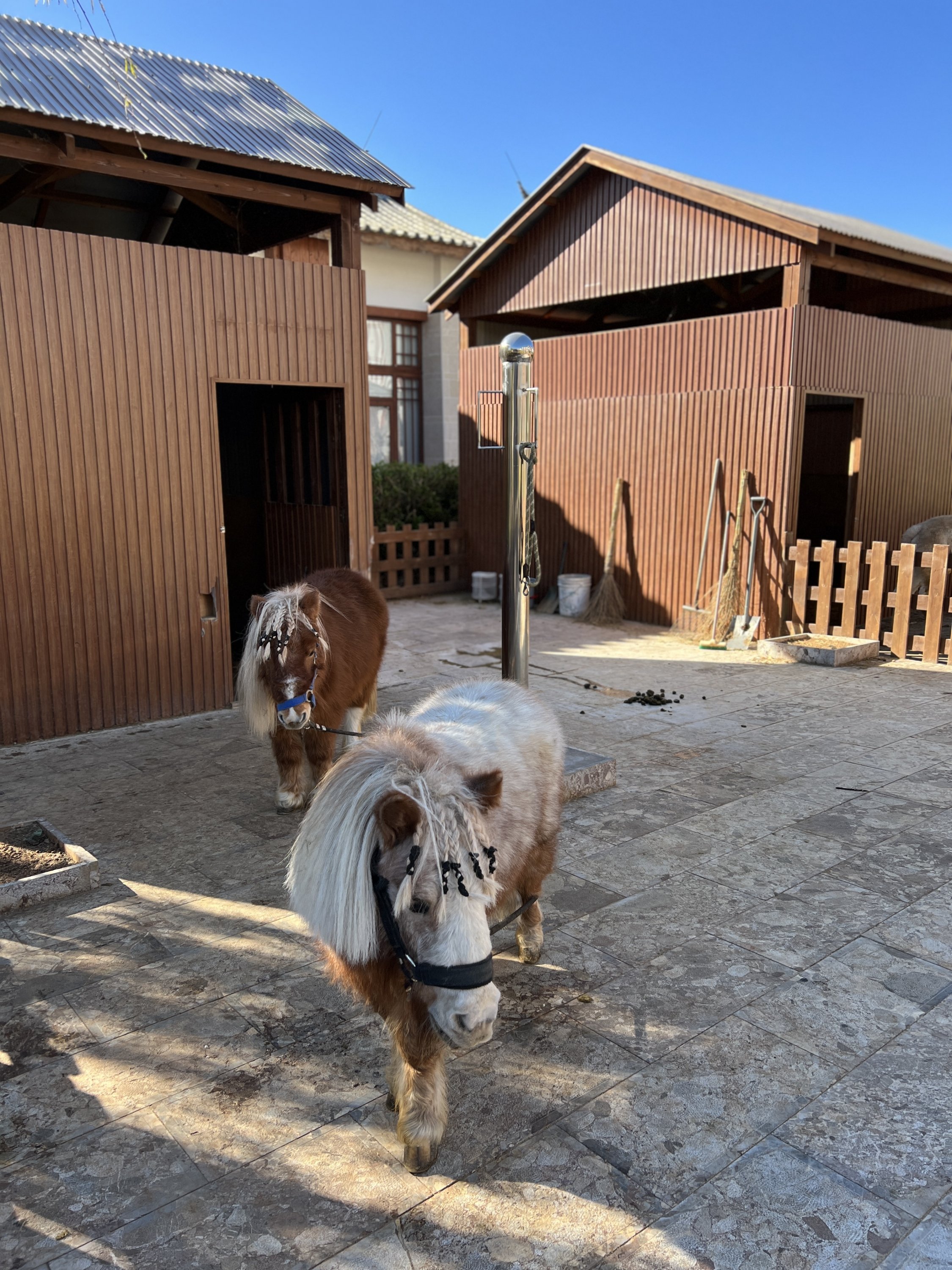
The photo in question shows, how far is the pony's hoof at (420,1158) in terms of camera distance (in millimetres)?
2529

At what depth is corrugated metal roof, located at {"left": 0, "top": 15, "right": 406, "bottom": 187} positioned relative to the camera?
6.24m

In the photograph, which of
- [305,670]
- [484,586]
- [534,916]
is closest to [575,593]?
[484,586]

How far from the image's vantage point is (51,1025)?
325 cm

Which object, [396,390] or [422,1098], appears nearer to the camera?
[422,1098]

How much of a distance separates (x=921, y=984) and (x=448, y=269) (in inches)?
649

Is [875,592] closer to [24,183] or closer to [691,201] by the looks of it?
[691,201]

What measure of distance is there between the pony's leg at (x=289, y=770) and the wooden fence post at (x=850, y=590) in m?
6.61

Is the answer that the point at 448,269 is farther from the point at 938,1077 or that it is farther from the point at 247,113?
the point at 938,1077

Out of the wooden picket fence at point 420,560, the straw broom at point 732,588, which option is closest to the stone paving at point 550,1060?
the straw broom at point 732,588

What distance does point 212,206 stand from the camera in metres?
7.86

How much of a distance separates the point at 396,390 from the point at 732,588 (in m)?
8.84

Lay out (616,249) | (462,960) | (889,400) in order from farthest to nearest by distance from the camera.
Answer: (616,249) < (889,400) < (462,960)

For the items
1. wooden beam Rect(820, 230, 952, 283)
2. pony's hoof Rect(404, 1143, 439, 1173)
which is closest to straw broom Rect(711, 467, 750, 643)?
wooden beam Rect(820, 230, 952, 283)

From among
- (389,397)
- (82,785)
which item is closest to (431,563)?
(389,397)
